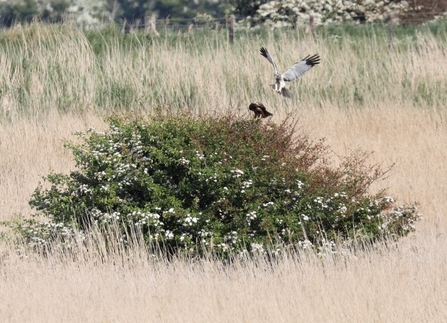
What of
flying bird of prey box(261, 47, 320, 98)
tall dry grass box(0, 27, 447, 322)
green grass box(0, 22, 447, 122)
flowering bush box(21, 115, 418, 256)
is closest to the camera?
tall dry grass box(0, 27, 447, 322)

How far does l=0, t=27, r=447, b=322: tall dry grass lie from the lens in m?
6.00

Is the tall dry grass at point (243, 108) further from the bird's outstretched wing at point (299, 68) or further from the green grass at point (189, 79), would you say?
the bird's outstretched wing at point (299, 68)

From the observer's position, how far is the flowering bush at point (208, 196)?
7.59 meters

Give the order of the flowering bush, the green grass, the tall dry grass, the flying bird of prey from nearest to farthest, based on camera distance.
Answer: the tall dry grass → the flowering bush → the flying bird of prey → the green grass

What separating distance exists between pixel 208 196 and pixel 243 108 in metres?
6.73

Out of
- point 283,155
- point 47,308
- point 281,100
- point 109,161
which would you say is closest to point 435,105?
point 281,100

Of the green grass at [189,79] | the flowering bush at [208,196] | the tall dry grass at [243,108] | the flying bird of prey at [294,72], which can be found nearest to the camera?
the tall dry grass at [243,108]

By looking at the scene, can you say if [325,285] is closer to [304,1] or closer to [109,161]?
[109,161]

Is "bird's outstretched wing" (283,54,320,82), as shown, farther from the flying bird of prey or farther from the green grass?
the green grass

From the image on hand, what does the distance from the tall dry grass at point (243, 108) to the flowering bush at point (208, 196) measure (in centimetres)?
31

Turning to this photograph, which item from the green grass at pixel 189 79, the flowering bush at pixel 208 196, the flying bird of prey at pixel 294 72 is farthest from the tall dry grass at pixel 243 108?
the flying bird of prey at pixel 294 72

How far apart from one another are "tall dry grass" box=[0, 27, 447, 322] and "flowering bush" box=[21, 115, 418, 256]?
12.0 inches

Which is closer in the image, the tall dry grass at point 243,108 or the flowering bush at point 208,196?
the tall dry grass at point 243,108

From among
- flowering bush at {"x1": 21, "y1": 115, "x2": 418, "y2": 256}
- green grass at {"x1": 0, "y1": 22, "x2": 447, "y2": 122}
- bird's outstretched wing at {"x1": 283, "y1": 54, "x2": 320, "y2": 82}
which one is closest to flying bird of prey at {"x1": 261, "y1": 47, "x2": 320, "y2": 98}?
bird's outstretched wing at {"x1": 283, "y1": 54, "x2": 320, "y2": 82}
